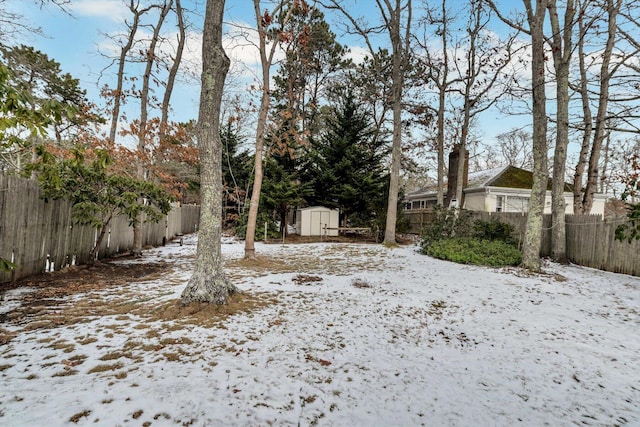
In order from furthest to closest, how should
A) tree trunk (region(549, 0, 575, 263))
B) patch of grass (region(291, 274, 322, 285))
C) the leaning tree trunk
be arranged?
tree trunk (region(549, 0, 575, 263)), patch of grass (region(291, 274, 322, 285)), the leaning tree trunk

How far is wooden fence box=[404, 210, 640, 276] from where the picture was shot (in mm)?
8133

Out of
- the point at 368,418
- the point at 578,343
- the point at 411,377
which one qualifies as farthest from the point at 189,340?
the point at 578,343

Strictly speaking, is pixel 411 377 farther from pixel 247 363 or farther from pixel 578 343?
pixel 578 343

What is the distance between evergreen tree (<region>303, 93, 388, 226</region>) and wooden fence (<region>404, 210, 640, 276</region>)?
7156 mm

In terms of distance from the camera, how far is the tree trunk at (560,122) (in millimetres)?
9398

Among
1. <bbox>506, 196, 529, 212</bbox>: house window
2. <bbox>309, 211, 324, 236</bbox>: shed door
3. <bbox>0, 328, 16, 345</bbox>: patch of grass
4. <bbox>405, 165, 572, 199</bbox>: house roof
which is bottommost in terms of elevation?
<bbox>0, 328, 16, 345</bbox>: patch of grass

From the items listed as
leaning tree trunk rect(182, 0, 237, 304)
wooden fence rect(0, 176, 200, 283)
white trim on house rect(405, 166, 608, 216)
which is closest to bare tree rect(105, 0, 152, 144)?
wooden fence rect(0, 176, 200, 283)

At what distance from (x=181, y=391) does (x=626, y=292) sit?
8446 millimetres

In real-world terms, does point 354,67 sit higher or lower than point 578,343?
higher

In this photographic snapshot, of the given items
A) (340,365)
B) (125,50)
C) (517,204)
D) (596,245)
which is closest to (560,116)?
(596,245)

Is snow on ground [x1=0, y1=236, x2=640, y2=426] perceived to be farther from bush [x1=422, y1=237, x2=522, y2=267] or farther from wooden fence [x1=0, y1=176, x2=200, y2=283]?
bush [x1=422, y1=237, x2=522, y2=267]

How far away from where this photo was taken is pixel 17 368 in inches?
107

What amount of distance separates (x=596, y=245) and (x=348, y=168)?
1032cm

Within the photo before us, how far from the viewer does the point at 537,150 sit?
8.31 metres
